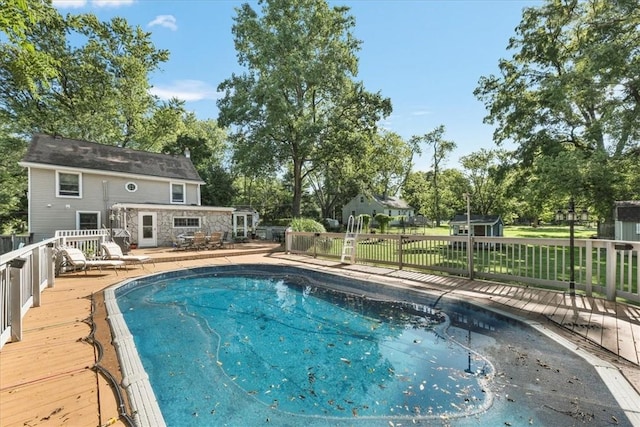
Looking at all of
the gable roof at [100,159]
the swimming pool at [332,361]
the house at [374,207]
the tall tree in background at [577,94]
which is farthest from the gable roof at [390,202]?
the swimming pool at [332,361]

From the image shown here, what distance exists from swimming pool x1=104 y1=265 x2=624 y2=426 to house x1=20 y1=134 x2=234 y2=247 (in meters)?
9.91

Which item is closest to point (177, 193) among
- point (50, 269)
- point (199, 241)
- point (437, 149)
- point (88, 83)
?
point (199, 241)

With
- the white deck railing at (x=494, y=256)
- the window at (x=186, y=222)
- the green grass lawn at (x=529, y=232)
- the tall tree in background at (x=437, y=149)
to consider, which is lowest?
the green grass lawn at (x=529, y=232)

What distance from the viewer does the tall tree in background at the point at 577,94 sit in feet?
40.6

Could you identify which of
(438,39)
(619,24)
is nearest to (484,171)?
(619,24)

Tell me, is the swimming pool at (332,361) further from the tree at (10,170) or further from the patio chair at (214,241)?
the tree at (10,170)

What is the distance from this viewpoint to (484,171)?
30422 millimetres

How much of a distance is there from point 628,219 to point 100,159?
86.1 ft

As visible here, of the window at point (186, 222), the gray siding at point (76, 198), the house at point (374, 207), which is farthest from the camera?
the house at point (374, 207)

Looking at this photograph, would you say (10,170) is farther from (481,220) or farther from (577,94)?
(577,94)

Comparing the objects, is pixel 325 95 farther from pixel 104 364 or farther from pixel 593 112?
pixel 104 364

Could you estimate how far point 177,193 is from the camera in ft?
62.3

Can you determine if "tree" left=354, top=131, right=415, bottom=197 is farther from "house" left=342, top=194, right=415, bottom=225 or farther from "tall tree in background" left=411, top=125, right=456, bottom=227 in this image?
"tall tree in background" left=411, top=125, right=456, bottom=227

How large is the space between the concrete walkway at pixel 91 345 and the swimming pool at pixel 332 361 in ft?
0.77
